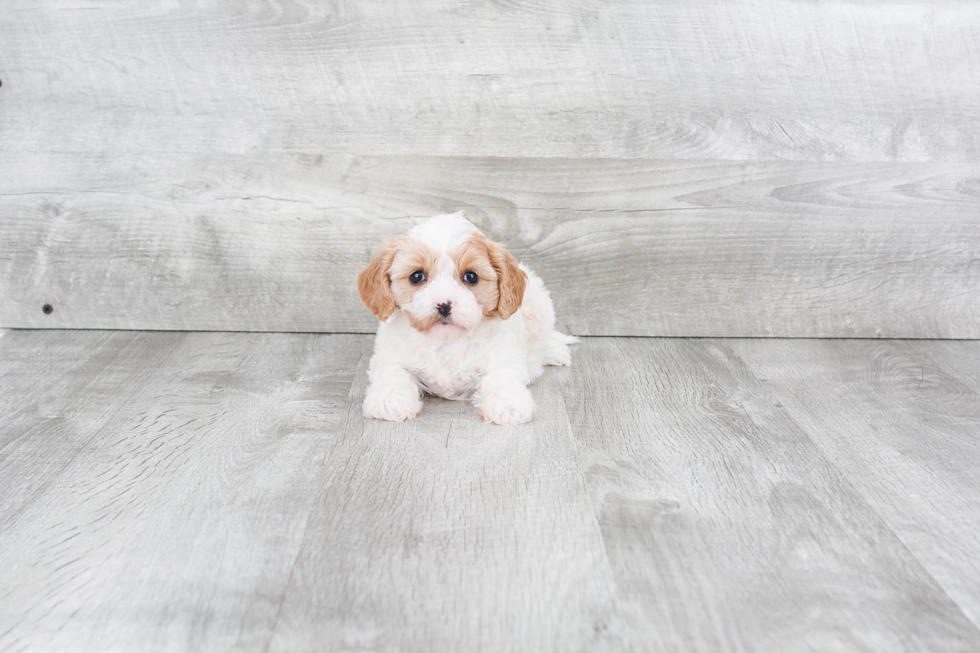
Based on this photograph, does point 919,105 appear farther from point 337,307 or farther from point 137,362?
point 137,362

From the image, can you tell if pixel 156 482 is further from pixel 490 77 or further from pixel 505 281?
pixel 490 77

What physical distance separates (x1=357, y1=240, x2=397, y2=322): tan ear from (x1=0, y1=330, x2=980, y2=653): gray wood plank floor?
0.25m

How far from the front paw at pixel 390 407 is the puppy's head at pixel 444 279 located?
17cm

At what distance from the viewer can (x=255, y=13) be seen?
7.25 ft

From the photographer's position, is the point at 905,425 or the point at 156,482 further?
the point at 905,425

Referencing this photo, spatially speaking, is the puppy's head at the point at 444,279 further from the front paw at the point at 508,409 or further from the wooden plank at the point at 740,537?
the wooden plank at the point at 740,537

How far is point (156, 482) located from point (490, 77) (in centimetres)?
140

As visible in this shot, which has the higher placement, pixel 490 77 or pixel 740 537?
pixel 490 77

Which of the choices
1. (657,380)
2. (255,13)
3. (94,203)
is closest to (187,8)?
(255,13)

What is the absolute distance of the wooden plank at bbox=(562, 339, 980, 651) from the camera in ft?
3.60

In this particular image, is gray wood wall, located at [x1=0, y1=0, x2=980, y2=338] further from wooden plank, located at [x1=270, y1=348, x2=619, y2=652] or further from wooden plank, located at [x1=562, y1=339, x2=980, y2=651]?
wooden plank, located at [x1=270, y1=348, x2=619, y2=652]

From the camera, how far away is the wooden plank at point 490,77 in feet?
7.28

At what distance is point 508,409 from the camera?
1.76 meters

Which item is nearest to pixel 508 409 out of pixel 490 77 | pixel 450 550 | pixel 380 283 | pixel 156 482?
pixel 380 283
